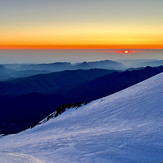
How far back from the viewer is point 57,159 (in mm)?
9852

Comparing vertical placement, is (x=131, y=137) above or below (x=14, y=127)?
above

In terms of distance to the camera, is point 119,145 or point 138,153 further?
point 119,145

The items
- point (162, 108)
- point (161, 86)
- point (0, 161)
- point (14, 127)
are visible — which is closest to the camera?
point (0, 161)

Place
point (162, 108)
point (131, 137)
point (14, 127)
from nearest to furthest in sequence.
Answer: point (131, 137) < point (162, 108) < point (14, 127)

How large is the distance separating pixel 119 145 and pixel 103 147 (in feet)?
2.78

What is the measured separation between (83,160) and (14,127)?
190889 mm

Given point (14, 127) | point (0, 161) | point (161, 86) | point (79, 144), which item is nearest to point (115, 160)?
point (79, 144)

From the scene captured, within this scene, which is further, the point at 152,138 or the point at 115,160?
the point at 152,138

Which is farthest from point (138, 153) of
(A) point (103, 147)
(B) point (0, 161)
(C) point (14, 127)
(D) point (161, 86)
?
(C) point (14, 127)

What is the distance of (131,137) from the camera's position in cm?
1123

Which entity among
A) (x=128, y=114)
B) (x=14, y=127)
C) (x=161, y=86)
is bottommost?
(x=14, y=127)

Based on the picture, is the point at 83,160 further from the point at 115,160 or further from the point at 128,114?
the point at 128,114

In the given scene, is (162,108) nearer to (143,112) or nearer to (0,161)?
(143,112)

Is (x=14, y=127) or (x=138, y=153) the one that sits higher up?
(x=138, y=153)
